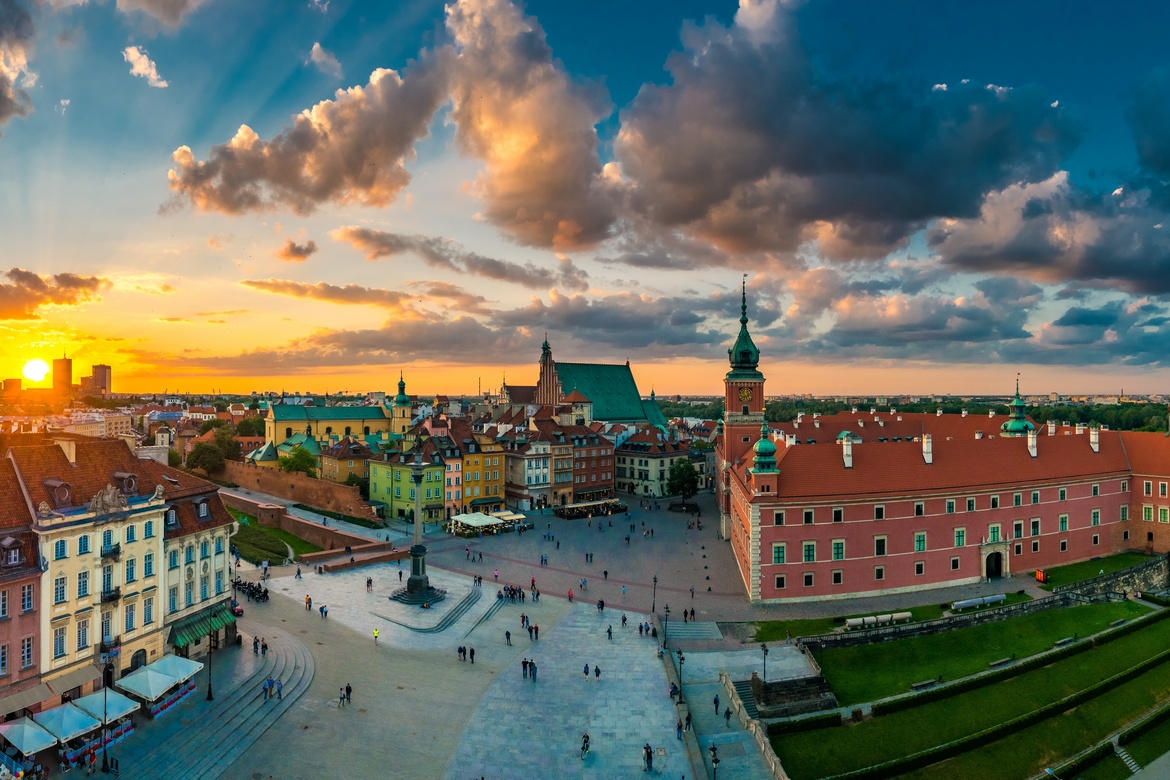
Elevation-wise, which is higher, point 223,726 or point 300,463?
point 300,463

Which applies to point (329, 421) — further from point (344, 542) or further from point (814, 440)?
point (814, 440)

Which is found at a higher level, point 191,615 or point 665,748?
point 191,615

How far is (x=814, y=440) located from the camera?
7956cm

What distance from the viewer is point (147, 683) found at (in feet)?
105

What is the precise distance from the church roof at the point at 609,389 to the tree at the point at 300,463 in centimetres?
4829

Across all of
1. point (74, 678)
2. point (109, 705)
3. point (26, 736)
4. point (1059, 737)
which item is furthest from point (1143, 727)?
point (74, 678)

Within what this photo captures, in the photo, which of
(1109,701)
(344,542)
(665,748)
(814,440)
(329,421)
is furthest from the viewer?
(329,421)

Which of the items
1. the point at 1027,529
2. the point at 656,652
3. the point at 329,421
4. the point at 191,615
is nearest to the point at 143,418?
the point at 329,421

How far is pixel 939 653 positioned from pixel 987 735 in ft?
28.0

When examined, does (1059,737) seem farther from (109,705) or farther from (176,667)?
(109,705)

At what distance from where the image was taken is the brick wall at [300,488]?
8162 centimetres

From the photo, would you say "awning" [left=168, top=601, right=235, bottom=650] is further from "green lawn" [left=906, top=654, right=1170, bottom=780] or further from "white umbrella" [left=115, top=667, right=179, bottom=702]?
"green lawn" [left=906, top=654, right=1170, bottom=780]

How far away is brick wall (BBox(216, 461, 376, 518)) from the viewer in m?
81.6

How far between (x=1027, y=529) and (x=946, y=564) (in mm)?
10123
